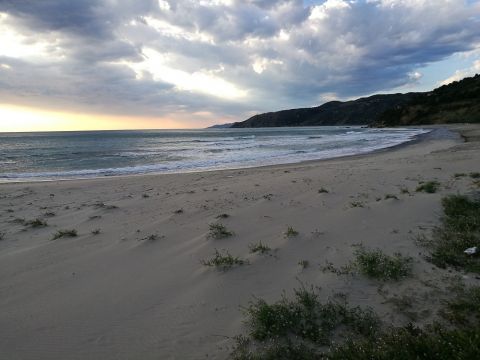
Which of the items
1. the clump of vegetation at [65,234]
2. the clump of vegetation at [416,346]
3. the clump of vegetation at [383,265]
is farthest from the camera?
the clump of vegetation at [65,234]

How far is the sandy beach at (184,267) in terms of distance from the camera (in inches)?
129

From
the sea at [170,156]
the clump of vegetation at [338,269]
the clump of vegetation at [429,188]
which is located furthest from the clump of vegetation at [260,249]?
the sea at [170,156]

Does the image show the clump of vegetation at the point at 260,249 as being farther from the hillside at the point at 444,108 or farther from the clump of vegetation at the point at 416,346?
the hillside at the point at 444,108

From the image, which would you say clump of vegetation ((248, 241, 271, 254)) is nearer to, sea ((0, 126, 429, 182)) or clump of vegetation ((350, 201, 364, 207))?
clump of vegetation ((350, 201, 364, 207))

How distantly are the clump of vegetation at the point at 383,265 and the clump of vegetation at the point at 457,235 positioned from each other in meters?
0.41

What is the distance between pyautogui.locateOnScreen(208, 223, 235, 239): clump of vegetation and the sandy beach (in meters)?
0.11

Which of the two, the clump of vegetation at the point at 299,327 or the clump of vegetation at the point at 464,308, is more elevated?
the clump of vegetation at the point at 464,308

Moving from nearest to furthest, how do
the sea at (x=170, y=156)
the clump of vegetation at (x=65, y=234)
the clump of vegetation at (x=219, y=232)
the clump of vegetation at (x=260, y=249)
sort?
the clump of vegetation at (x=260, y=249) < the clump of vegetation at (x=219, y=232) < the clump of vegetation at (x=65, y=234) < the sea at (x=170, y=156)

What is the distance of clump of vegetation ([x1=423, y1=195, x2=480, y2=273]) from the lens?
415 cm

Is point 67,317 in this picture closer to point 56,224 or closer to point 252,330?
point 252,330

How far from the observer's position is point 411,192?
7770 millimetres

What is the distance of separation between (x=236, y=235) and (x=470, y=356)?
12.6 feet

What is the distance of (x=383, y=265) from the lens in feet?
13.4

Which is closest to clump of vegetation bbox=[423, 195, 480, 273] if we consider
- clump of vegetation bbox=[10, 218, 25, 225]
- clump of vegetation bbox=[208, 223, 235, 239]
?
clump of vegetation bbox=[208, 223, 235, 239]
